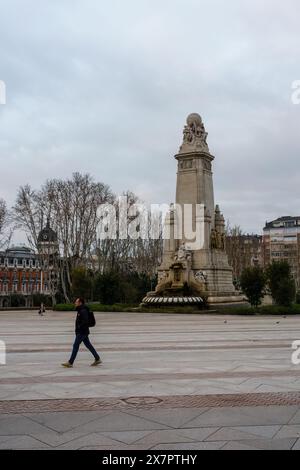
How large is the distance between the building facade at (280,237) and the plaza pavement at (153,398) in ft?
369

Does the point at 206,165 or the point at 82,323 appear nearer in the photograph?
the point at 82,323

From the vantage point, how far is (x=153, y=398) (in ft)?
26.3

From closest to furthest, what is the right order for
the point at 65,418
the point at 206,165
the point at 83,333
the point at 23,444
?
the point at 23,444
the point at 65,418
the point at 83,333
the point at 206,165

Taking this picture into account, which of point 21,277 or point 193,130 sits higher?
point 193,130

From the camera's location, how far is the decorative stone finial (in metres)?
39.9

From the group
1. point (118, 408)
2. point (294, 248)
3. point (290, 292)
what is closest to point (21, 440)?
point (118, 408)

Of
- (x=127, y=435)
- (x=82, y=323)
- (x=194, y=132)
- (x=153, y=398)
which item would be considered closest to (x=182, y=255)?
(x=194, y=132)

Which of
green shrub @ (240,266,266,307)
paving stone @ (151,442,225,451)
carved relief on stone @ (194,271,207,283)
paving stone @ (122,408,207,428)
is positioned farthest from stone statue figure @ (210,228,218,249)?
paving stone @ (151,442,225,451)

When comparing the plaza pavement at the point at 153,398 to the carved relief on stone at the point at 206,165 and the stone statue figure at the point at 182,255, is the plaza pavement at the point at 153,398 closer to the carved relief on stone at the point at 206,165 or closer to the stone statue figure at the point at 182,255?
the stone statue figure at the point at 182,255

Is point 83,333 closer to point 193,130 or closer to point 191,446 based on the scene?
point 191,446

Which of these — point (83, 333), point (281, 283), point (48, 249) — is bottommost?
point (83, 333)

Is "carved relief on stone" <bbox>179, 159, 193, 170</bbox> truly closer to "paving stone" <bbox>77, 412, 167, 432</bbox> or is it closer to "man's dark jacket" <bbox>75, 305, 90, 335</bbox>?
"man's dark jacket" <bbox>75, 305, 90, 335</bbox>

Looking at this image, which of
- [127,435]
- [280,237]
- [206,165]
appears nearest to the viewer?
[127,435]

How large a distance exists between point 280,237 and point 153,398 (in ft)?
438
